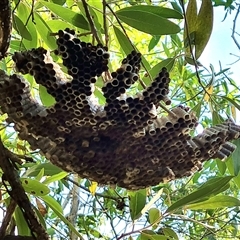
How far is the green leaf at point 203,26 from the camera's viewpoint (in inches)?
27.0

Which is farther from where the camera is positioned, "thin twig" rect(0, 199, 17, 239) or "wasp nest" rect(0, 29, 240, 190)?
"thin twig" rect(0, 199, 17, 239)

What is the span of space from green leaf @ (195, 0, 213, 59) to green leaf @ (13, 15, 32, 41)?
0.23m

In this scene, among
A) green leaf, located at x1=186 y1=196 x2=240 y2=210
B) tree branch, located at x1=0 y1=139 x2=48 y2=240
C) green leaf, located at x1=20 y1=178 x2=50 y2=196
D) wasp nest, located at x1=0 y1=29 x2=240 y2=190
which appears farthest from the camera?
green leaf, located at x1=186 y1=196 x2=240 y2=210

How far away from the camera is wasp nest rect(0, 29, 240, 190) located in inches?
18.6

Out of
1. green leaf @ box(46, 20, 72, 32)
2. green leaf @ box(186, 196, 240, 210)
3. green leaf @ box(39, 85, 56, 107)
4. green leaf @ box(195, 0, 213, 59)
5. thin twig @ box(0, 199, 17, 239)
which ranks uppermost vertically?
green leaf @ box(46, 20, 72, 32)

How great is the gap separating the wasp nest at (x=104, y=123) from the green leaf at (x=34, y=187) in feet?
0.64

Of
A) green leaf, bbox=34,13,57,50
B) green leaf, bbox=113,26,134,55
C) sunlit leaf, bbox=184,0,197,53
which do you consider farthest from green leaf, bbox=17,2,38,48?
sunlit leaf, bbox=184,0,197,53

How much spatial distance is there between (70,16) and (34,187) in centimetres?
25

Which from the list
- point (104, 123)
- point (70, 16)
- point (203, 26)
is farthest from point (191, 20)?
point (104, 123)

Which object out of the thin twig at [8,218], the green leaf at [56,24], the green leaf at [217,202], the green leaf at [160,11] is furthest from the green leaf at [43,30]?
the green leaf at [217,202]

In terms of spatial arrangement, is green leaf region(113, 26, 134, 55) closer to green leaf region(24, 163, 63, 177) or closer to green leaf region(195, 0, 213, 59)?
green leaf region(195, 0, 213, 59)

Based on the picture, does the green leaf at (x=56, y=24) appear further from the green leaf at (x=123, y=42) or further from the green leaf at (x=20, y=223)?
the green leaf at (x=20, y=223)

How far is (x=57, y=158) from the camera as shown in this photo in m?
0.56

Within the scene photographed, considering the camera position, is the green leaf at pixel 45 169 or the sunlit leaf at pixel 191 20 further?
the green leaf at pixel 45 169
